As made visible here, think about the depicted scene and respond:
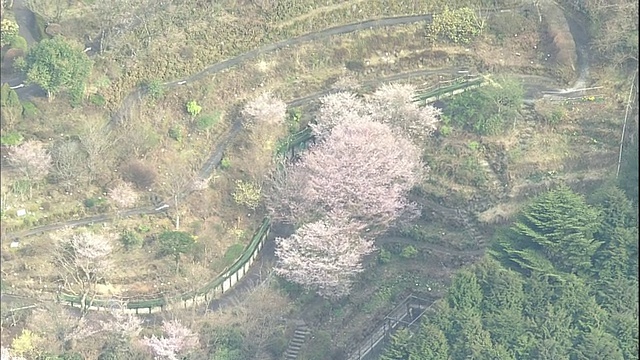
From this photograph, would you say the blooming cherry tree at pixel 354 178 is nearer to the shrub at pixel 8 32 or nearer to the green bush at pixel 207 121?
the green bush at pixel 207 121

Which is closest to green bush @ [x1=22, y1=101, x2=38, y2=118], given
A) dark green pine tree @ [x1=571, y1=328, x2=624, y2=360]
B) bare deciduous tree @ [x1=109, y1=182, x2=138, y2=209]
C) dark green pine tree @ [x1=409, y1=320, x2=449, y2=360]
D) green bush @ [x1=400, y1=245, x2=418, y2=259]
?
bare deciduous tree @ [x1=109, y1=182, x2=138, y2=209]

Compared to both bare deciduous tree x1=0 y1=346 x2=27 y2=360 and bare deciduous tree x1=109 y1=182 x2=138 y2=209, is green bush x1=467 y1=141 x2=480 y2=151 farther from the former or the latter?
bare deciduous tree x1=0 y1=346 x2=27 y2=360

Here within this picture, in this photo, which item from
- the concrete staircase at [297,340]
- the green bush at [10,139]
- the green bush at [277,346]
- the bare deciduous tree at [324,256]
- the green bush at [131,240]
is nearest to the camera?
the green bush at [277,346]

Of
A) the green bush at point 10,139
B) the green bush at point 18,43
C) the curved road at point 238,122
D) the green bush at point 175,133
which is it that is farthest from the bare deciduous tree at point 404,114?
the green bush at point 18,43

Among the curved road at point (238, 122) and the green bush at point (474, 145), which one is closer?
the curved road at point (238, 122)

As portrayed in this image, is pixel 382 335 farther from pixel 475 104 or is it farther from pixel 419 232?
pixel 475 104

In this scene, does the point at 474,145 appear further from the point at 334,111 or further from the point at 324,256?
the point at 324,256

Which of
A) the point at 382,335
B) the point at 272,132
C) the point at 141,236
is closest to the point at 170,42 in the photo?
the point at 272,132

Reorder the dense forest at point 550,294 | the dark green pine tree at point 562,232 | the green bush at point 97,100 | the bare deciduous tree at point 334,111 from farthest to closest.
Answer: the green bush at point 97,100 < the bare deciduous tree at point 334,111 < the dark green pine tree at point 562,232 < the dense forest at point 550,294
